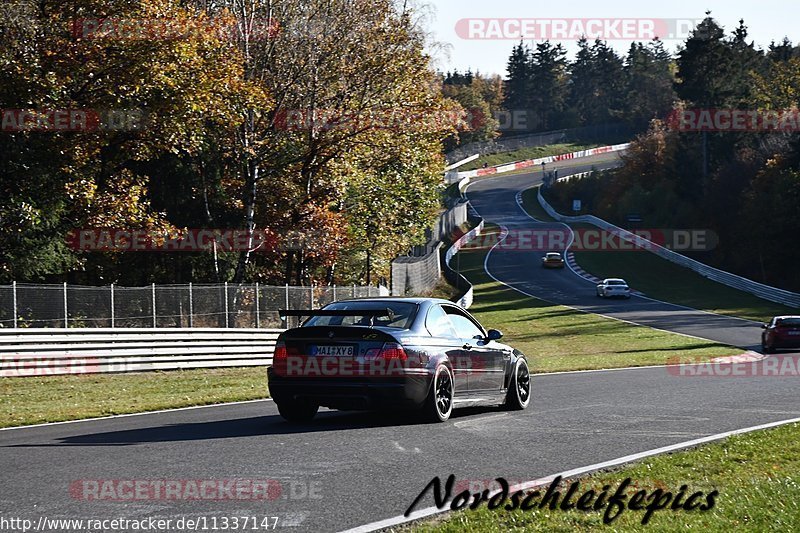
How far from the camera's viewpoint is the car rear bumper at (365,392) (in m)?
12.1

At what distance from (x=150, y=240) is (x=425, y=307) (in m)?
18.4

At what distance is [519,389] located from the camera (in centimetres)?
1473

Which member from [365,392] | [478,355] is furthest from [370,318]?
[478,355]

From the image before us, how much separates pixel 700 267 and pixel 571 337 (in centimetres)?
3153

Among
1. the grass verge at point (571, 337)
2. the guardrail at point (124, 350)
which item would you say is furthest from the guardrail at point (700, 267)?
the guardrail at point (124, 350)

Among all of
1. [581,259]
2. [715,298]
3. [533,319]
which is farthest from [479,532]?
[581,259]

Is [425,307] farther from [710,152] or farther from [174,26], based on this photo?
[710,152]

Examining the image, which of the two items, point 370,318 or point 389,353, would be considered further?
point 370,318

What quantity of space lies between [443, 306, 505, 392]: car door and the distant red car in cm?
2270

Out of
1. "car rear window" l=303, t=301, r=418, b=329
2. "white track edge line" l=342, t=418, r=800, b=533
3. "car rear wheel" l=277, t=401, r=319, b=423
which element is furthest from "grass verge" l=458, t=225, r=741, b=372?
"white track edge line" l=342, t=418, r=800, b=533

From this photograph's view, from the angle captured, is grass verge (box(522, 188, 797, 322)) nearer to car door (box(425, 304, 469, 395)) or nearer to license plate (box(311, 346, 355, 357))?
car door (box(425, 304, 469, 395))

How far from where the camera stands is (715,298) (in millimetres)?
63281

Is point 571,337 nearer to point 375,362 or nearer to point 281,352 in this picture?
point 281,352

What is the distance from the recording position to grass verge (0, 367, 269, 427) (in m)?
15.6
